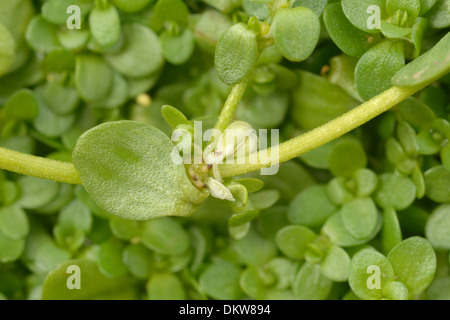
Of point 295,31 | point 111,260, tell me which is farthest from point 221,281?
point 295,31

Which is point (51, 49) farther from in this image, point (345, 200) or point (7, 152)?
point (345, 200)

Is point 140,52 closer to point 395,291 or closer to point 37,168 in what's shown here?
point 37,168

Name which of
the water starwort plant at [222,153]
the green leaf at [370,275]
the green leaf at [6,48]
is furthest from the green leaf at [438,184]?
the green leaf at [6,48]

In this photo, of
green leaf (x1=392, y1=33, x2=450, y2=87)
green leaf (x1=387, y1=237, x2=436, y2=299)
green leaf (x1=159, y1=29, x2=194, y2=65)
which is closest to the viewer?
green leaf (x1=392, y1=33, x2=450, y2=87)

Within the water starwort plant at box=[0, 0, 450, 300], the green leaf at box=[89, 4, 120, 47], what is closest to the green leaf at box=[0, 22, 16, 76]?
the water starwort plant at box=[0, 0, 450, 300]

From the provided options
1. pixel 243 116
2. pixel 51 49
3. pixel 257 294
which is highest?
pixel 51 49

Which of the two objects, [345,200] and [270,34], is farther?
[345,200]

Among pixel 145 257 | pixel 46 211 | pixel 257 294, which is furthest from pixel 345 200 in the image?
pixel 46 211

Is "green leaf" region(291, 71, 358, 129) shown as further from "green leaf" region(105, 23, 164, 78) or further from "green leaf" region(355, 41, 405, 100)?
"green leaf" region(105, 23, 164, 78)
